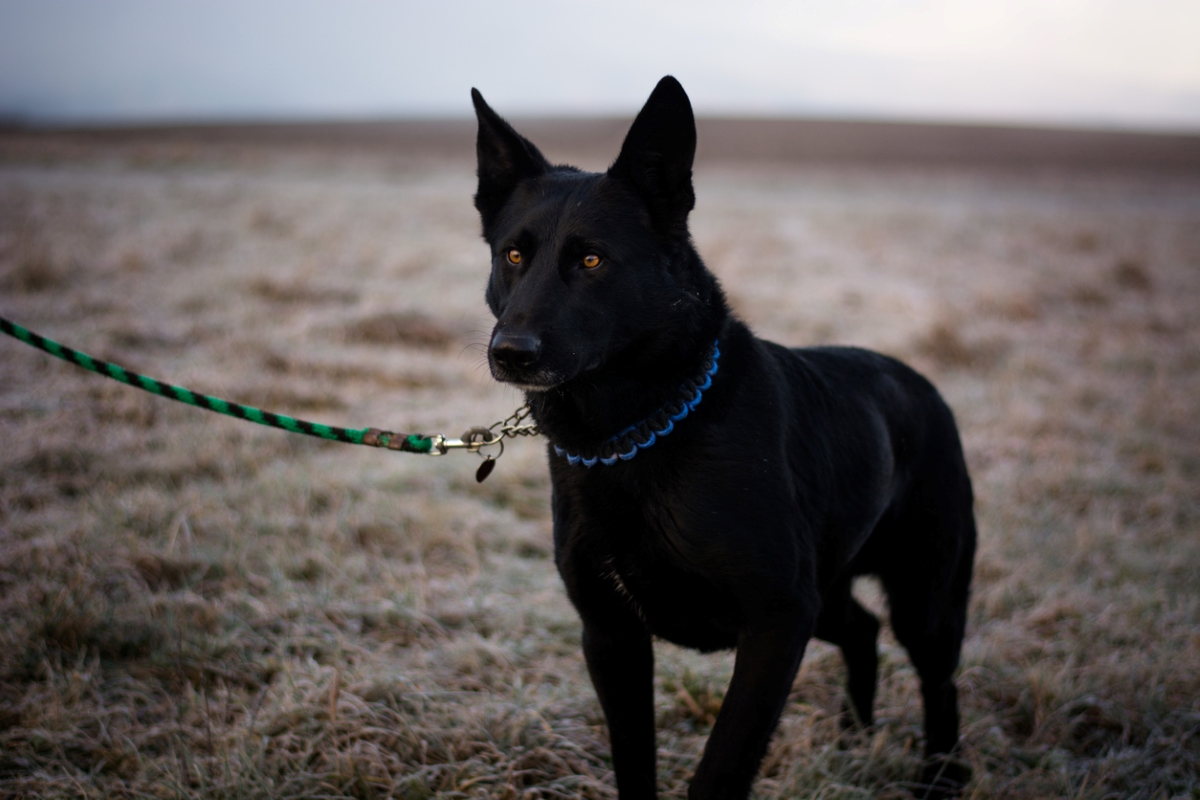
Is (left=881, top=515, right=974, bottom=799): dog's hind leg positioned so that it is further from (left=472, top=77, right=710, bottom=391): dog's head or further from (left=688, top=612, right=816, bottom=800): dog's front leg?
(left=472, top=77, right=710, bottom=391): dog's head

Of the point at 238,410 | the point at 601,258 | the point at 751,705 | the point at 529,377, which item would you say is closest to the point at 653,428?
the point at 529,377

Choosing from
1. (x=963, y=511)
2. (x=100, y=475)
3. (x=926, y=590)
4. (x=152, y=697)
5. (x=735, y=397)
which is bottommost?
(x=152, y=697)

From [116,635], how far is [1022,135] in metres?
60.6

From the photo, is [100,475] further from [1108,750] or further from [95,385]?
[1108,750]

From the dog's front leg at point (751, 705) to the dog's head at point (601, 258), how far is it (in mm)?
789

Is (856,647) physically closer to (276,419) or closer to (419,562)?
(419,562)

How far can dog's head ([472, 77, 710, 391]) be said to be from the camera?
6.22 feet

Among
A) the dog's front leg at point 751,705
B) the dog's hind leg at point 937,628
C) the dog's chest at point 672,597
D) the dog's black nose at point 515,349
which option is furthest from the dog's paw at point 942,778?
the dog's black nose at point 515,349

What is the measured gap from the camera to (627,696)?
2061 millimetres

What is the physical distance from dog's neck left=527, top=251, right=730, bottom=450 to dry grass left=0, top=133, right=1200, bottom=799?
3.62 feet

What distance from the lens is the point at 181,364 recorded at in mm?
6195

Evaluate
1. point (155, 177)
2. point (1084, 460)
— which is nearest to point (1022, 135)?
point (155, 177)

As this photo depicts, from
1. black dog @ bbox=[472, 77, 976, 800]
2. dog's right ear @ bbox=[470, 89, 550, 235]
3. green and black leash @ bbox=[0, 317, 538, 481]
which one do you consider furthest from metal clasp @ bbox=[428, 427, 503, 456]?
dog's right ear @ bbox=[470, 89, 550, 235]

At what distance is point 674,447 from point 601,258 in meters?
0.57
